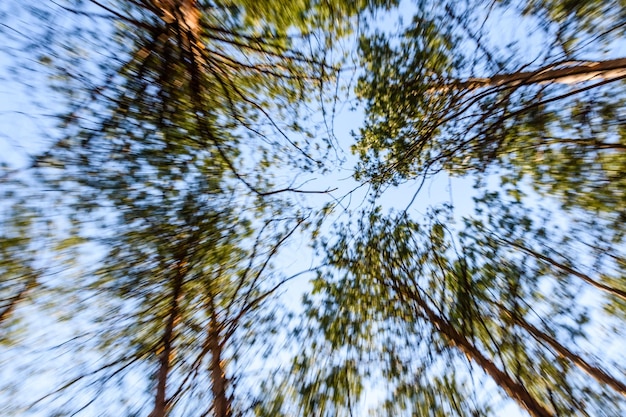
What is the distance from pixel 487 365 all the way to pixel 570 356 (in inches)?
42.2

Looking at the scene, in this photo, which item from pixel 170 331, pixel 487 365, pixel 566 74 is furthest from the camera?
pixel 487 365

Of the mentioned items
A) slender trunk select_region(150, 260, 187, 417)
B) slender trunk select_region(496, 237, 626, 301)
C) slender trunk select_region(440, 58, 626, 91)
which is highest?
slender trunk select_region(440, 58, 626, 91)

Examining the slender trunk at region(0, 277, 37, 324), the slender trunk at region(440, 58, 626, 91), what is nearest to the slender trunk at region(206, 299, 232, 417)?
the slender trunk at region(0, 277, 37, 324)

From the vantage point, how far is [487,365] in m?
3.96

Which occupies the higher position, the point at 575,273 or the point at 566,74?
the point at 566,74

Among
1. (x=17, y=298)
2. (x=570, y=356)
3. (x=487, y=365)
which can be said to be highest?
(x=17, y=298)

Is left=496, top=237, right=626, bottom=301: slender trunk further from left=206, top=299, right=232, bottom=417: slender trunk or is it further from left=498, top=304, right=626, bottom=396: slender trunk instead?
left=206, top=299, right=232, bottom=417: slender trunk

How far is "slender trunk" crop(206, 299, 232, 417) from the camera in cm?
344

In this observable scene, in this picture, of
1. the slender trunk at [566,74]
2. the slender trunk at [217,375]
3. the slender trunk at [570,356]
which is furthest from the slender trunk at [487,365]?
the slender trunk at [566,74]

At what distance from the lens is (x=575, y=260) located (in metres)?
4.64

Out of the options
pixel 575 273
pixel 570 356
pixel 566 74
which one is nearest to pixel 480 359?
pixel 570 356

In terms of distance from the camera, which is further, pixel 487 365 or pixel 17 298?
pixel 17 298

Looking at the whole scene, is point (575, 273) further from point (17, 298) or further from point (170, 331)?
point (17, 298)

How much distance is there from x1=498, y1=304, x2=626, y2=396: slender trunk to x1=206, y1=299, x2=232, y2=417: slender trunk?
156 inches
